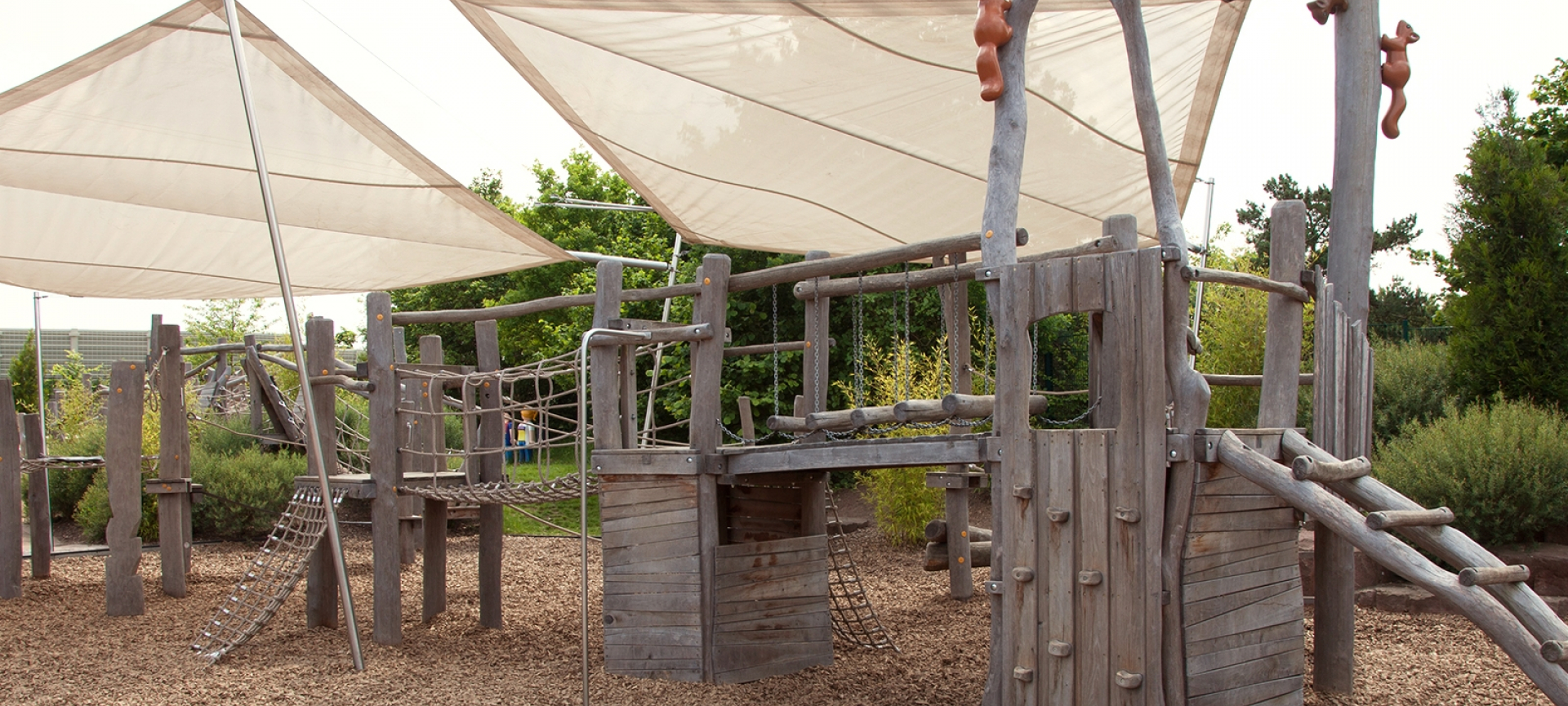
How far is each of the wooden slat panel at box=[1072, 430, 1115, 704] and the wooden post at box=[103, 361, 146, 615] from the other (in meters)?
6.31

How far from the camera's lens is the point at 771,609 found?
19.3 feet

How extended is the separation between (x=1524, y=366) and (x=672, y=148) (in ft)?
21.9

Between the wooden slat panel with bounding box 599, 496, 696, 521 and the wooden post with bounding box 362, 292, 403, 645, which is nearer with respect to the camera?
the wooden slat panel with bounding box 599, 496, 696, 521

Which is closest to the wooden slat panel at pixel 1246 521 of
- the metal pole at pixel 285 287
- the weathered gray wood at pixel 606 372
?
the weathered gray wood at pixel 606 372

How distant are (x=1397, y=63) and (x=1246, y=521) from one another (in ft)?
8.23

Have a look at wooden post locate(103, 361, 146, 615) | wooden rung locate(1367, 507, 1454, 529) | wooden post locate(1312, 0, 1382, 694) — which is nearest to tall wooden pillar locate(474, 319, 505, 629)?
wooden post locate(103, 361, 146, 615)

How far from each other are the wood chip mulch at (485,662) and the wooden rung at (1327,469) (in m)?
1.49

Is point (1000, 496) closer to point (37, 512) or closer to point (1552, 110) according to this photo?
point (37, 512)

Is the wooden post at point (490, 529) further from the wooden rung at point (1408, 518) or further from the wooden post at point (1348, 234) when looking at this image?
the wooden rung at point (1408, 518)

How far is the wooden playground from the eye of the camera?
13.7 feet

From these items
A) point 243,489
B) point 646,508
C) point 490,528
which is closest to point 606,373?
point 646,508

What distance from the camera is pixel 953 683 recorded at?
5.82m

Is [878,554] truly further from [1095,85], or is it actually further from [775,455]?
[775,455]

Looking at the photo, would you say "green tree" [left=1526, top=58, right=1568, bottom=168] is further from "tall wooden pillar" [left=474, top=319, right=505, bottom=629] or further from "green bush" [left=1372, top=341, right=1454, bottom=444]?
"tall wooden pillar" [left=474, top=319, right=505, bottom=629]
